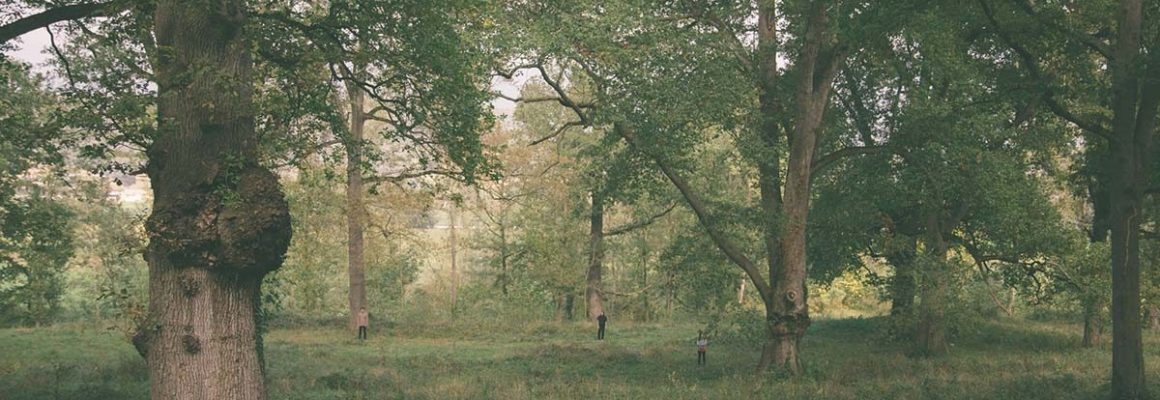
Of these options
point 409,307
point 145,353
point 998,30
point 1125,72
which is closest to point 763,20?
point 998,30

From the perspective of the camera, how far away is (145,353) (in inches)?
414

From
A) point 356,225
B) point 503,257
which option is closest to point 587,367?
point 356,225

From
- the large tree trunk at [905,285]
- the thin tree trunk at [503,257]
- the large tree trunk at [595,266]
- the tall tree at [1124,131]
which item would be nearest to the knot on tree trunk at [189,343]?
the tall tree at [1124,131]

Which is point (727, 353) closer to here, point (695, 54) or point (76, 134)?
point (695, 54)

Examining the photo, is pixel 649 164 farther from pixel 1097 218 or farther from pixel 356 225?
pixel 356 225

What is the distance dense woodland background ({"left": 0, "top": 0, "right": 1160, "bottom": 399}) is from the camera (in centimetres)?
1054

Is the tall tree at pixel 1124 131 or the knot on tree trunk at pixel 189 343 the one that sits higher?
the tall tree at pixel 1124 131

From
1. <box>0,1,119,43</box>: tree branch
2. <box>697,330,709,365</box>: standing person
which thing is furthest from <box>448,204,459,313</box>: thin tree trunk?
<box>0,1,119,43</box>: tree branch

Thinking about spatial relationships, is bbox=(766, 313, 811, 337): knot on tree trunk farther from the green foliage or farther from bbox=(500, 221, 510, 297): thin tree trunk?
bbox=(500, 221, 510, 297): thin tree trunk

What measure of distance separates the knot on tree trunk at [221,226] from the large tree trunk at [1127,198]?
1365 centimetres

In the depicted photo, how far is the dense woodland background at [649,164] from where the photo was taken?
415 inches

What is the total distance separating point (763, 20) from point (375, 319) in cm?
2605

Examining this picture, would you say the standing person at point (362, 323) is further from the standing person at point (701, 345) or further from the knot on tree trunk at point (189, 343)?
the knot on tree trunk at point (189, 343)

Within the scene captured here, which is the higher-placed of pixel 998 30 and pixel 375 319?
pixel 998 30
